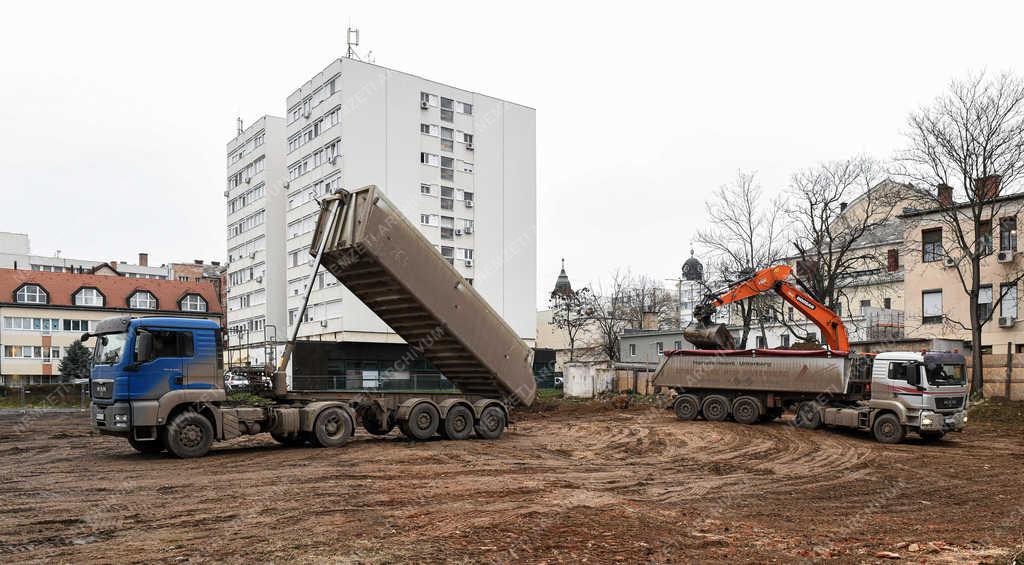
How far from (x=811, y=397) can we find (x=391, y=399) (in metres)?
12.2

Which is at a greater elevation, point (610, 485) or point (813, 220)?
point (813, 220)

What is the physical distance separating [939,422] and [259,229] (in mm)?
49510

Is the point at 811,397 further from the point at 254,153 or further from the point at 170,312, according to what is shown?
the point at 170,312

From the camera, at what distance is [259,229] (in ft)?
192

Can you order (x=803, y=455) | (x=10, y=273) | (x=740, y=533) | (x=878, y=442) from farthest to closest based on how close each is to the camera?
(x=10, y=273) → (x=878, y=442) → (x=803, y=455) → (x=740, y=533)

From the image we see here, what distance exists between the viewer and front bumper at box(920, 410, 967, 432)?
18906 mm

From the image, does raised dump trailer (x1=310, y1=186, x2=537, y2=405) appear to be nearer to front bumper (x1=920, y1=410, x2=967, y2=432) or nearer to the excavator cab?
the excavator cab

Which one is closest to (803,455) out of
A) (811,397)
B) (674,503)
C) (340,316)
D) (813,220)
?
(811,397)

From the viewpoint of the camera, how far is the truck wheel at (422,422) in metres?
18.3

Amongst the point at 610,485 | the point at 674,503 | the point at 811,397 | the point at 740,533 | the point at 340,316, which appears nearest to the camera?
the point at 740,533

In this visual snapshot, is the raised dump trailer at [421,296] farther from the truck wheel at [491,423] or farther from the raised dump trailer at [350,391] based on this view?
the truck wheel at [491,423]

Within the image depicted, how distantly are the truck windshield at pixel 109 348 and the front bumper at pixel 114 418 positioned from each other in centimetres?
85

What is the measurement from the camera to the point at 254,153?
2350 inches

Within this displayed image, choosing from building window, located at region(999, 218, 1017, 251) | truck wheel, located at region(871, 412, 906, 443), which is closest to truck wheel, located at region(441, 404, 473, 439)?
truck wheel, located at region(871, 412, 906, 443)
